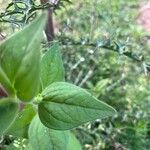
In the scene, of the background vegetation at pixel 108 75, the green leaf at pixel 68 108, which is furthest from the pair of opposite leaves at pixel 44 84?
the background vegetation at pixel 108 75

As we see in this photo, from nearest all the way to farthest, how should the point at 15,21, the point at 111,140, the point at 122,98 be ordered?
the point at 15,21 < the point at 111,140 < the point at 122,98

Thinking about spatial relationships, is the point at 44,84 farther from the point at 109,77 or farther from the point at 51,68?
the point at 109,77

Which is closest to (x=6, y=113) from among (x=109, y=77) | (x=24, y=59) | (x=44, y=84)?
(x=24, y=59)

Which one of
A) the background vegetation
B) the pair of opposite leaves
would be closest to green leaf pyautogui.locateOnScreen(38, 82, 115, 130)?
the pair of opposite leaves

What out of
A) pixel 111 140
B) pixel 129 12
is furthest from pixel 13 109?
pixel 129 12

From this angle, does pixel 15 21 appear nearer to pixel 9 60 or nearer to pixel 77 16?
pixel 9 60

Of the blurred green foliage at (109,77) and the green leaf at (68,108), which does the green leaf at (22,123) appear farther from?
the blurred green foliage at (109,77)
